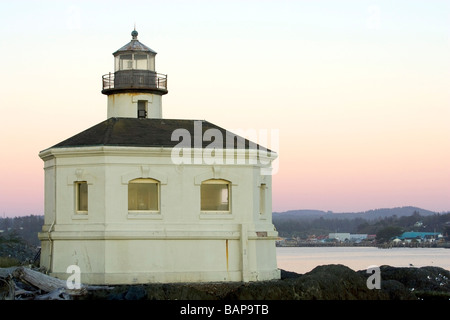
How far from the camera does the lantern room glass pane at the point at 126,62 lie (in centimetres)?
3269

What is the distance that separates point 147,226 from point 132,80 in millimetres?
6977

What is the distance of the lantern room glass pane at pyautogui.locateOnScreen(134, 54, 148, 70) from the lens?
3272cm

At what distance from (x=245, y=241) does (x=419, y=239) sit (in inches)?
5191

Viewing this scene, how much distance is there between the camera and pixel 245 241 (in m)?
28.2

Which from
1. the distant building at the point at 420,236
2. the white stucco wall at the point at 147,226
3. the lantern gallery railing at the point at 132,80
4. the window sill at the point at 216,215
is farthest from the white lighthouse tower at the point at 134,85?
the distant building at the point at 420,236

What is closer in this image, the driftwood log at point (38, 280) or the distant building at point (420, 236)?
the driftwood log at point (38, 280)

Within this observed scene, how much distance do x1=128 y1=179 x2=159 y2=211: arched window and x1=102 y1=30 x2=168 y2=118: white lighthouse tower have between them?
4.97 meters

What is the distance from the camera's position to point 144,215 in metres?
27.7

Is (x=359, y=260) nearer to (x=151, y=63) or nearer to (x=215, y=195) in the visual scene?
(x=151, y=63)

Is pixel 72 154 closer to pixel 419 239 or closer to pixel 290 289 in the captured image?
pixel 290 289

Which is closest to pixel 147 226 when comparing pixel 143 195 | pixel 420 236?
pixel 143 195

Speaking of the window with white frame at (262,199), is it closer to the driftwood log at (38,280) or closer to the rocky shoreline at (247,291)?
the rocky shoreline at (247,291)

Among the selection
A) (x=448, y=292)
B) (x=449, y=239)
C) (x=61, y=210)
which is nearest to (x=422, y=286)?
(x=448, y=292)

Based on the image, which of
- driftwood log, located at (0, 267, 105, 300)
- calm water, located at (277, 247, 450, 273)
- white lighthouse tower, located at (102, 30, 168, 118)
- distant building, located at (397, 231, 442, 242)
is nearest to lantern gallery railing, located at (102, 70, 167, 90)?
white lighthouse tower, located at (102, 30, 168, 118)
